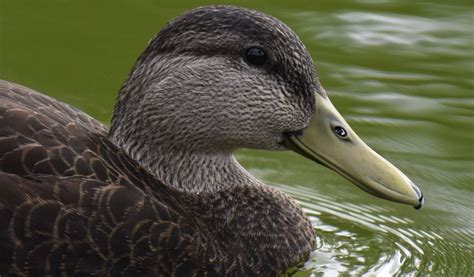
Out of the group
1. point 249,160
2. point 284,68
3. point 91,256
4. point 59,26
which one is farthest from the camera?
point 59,26

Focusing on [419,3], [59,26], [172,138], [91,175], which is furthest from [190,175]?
[419,3]

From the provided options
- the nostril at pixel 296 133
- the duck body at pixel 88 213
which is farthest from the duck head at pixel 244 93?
the duck body at pixel 88 213

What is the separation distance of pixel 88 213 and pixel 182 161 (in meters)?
0.85

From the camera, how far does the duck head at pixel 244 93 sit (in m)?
6.55

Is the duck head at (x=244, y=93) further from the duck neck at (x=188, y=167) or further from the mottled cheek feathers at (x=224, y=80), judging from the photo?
the duck neck at (x=188, y=167)

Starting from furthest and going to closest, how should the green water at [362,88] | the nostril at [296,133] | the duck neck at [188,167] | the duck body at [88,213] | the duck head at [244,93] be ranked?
the green water at [362,88]
the duck neck at [188,167]
the nostril at [296,133]
the duck head at [244,93]
the duck body at [88,213]

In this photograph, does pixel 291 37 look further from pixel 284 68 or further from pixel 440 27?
pixel 440 27

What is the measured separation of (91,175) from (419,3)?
484 cm

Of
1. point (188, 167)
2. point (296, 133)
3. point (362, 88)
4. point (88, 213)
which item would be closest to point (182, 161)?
point (188, 167)

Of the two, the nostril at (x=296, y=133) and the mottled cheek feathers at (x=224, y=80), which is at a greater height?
the mottled cheek feathers at (x=224, y=80)

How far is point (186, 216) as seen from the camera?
655cm

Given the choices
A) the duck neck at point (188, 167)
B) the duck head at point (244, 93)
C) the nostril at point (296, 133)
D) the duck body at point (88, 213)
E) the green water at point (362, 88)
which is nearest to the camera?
the duck body at point (88, 213)

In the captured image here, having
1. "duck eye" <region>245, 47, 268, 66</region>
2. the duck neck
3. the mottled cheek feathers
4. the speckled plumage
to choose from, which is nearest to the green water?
the speckled plumage

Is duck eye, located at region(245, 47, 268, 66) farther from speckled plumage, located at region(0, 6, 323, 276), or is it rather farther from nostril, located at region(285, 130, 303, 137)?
nostril, located at region(285, 130, 303, 137)
